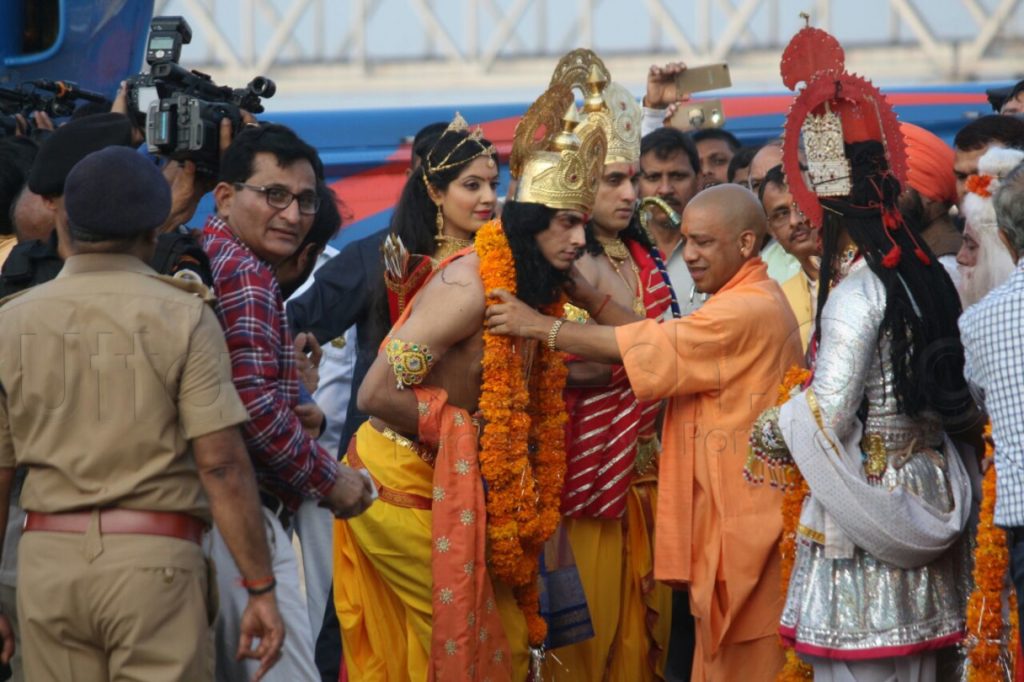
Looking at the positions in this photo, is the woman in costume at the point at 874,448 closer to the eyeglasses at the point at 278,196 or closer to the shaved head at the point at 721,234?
the shaved head at the point at 721,234

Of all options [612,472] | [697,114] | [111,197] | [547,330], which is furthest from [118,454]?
[697,114]

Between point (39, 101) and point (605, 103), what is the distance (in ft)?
8.54

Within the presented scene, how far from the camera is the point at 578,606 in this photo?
16.9 ft

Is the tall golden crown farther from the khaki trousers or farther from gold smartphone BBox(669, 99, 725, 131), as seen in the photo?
gold smartphone BBox(669, 99, 725, 131)

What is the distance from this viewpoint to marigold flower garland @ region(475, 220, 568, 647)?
188 inches

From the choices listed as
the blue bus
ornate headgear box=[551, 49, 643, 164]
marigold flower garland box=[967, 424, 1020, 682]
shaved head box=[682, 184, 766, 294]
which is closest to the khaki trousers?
marigold flower garland box=[967, 424, 1020, 682]

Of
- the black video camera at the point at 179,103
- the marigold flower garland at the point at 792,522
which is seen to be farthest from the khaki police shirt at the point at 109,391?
the marigold flower garland at the point at 792,522

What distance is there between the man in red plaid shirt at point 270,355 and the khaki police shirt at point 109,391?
0.36m

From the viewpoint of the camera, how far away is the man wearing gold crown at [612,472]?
5402 millimetres

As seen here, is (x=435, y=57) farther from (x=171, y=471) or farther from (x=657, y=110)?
(x=171, y=471)

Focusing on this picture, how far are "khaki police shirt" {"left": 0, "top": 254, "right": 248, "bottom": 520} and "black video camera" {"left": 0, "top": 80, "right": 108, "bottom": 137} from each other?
3.03 meters

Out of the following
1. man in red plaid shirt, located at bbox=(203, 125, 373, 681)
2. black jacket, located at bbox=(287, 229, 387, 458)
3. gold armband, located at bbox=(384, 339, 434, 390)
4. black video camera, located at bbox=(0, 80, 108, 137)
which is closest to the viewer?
man in red plaid shirt, located at bbox=(203, 125, 373, 681)

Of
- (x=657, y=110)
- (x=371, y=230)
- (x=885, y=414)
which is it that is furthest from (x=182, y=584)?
(x=371, y=230)

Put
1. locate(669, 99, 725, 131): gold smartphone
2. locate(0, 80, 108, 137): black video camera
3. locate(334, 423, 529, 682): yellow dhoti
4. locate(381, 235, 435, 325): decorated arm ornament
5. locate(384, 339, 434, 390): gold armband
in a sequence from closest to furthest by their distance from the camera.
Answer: locate(384, 339, 434, 390): gold armband < locate(334, 423, 529, 682): yellow dhoti < locate(381, 235, 435, 325): decorated arm ornament < locate(0, 80, 108, 137): black video camera < locate(669, 99, 725, 131): gold smartphone
